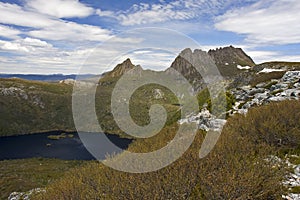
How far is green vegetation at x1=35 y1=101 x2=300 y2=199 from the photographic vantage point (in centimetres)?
1505

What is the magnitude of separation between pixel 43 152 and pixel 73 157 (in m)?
29.7

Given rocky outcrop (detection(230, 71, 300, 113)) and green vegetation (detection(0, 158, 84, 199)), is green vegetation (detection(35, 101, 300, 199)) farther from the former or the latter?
green vegetation (detection(0, 158, 84, 199))

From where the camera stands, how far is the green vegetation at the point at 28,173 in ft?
349

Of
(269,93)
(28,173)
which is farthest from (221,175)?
(28,173)

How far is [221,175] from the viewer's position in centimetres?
1592

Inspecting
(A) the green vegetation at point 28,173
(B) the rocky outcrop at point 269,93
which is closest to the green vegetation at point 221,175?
(B) the rocky outcrop at point 269,93

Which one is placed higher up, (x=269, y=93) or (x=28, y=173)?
(x=269, y=93)

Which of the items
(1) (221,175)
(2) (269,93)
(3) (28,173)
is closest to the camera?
(1) (221,175)

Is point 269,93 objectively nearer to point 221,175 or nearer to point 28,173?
point 221,175

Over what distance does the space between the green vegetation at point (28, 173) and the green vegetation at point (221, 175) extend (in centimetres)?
9013

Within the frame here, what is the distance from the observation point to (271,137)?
79.8 ft

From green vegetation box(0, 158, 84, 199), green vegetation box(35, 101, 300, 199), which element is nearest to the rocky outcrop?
green vegetation box(35, 101, 300, 199)

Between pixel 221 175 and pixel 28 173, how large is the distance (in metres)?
141

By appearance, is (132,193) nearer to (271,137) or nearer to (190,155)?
(190,155)
